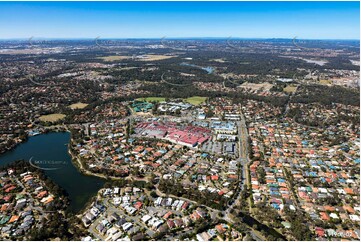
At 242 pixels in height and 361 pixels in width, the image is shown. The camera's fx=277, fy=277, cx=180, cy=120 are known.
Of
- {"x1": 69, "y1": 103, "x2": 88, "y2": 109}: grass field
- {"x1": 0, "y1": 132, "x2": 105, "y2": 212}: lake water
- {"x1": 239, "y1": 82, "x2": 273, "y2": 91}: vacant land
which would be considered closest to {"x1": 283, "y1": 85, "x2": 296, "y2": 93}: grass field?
{"x1": 239, "y1": 82, "x2": 273, "y2": 91}: vacant land

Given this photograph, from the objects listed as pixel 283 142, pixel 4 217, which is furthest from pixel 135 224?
pixel 283 142

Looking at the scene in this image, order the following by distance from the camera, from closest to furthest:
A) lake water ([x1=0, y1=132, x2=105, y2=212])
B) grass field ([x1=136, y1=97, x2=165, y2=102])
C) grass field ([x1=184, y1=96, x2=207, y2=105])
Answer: lake water ([x1=0, y1=132, x2=105, y2=212]), grass field ([x1=184, y1=96, x2=207, y2=105]), grass field ([x1=136, y1=97, x2=165, y2=102])

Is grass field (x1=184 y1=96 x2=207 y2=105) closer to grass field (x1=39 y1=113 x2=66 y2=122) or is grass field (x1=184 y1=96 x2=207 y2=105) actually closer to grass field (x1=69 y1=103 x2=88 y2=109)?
grass field (x1=69 y1=103 x2=88 y2=109)

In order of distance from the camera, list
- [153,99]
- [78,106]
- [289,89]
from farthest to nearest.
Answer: [289,89], [153,99], [78,106]

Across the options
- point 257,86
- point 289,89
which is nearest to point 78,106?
point 257,86

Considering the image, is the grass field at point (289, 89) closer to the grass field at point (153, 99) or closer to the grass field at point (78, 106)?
the grass field at point (153, 99)

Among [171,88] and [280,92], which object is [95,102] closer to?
[171,88]

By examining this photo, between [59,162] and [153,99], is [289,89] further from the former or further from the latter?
[59,162]

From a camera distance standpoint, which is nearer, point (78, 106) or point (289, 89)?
point (78, 106)

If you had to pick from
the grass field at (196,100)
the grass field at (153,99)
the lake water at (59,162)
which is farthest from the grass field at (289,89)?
the lake water at (59,162)
